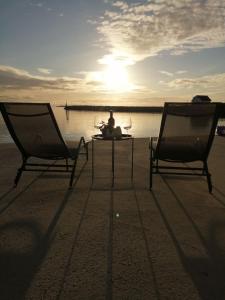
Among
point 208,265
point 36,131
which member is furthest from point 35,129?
point 208,265

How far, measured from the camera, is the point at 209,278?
2.18 metres

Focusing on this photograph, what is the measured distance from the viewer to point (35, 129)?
4465 millimetres

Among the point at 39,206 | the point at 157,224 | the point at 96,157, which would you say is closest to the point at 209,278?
the point at 157,224

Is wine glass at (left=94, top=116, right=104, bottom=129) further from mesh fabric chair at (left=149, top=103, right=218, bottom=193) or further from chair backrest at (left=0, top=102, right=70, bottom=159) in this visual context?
mesh fabric chair at (left=149, top=103, right=218, bottom=193)

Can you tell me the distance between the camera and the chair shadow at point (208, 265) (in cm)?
204

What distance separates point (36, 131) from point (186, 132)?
2.15 meters

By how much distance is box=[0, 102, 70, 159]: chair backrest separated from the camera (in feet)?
14.1

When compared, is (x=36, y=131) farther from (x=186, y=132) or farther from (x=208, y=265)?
(x=208, y=265)

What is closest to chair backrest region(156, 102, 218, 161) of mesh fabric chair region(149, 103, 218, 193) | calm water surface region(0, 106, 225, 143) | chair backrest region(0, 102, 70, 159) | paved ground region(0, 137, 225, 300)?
mesh fabric chair region(149, 103, 218, 193)

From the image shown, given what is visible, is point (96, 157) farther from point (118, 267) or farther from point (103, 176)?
point (118, 267)

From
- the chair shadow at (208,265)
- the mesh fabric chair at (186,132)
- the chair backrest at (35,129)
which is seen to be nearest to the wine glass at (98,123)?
the chair backrest at (35,129)

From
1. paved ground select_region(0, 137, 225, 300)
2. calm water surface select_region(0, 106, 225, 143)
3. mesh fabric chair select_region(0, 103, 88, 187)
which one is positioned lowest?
calm water surface select_region(0, 106, 225, 143)

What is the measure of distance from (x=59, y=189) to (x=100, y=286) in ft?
8.04

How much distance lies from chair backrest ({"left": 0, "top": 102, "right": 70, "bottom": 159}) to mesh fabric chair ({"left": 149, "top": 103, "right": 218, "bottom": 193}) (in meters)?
1.43
